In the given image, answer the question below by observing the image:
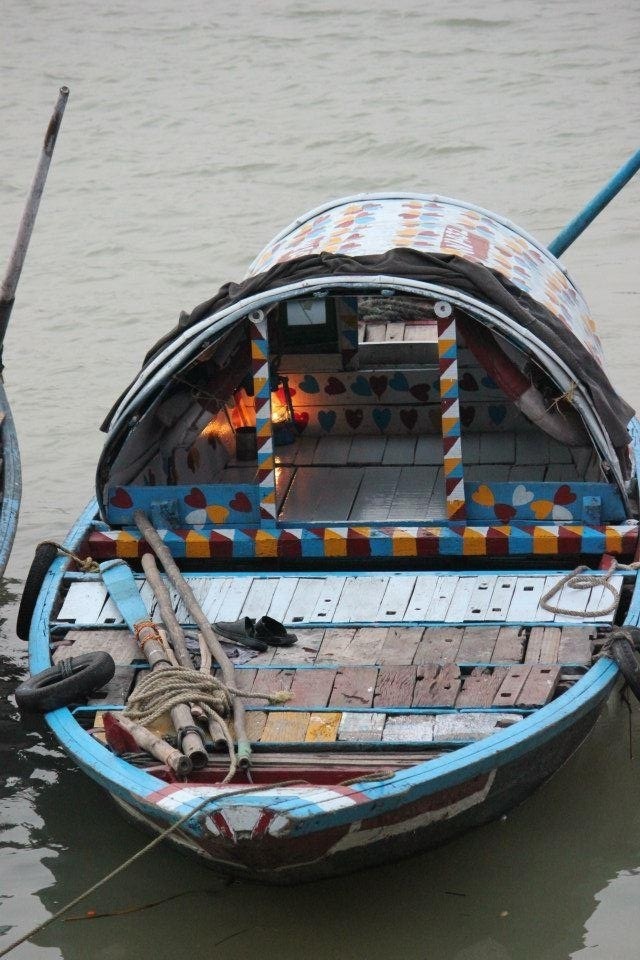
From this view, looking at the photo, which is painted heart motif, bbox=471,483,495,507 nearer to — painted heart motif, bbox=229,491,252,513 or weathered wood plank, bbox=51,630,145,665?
painted heart motif, bbox=229,491,252,513

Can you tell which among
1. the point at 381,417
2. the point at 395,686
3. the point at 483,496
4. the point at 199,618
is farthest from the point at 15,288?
the point at 395,686

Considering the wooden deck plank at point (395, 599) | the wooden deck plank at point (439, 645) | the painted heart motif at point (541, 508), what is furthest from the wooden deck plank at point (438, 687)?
the painted heart motif at point (541, 508)

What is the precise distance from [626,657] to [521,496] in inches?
52.4

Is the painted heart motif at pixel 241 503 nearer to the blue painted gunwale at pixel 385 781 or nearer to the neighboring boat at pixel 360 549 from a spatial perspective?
the neighboring boat at pixel 360 549

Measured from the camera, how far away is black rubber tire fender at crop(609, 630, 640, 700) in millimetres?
6384

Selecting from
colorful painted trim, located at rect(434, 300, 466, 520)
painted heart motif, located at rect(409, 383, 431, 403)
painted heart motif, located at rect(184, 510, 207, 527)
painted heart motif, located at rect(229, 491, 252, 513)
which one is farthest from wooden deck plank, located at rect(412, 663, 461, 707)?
painted heart motif, located at rect(409, 383, 431, 403)

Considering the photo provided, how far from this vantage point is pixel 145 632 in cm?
683

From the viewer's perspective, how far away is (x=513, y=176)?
15914mm

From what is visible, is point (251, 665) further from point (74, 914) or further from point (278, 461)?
point (278, 461)

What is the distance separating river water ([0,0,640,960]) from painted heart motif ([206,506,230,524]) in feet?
4.46

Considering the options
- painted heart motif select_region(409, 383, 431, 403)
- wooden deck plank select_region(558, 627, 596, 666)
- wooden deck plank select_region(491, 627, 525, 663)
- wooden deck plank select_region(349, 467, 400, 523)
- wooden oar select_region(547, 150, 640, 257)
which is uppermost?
wooden oar select_region(547, 150, 640, 257)

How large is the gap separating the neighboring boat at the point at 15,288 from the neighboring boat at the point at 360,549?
558 mm

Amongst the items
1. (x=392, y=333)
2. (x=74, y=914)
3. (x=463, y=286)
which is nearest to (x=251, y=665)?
(x=74, y=914)

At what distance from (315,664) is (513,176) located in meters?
10.2
